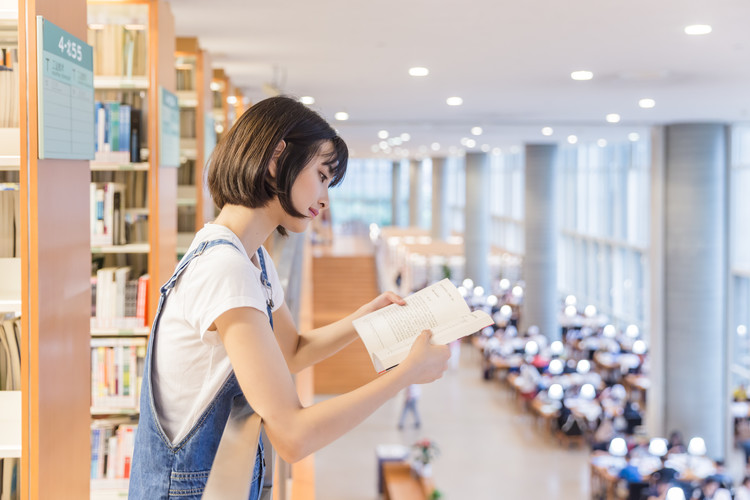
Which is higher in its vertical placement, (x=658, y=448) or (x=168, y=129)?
(x=168, y=129)

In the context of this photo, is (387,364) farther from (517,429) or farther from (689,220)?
(517,429)

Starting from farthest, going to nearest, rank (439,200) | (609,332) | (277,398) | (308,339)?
(439,200) → (609,332) → (308,339) → (277,398)

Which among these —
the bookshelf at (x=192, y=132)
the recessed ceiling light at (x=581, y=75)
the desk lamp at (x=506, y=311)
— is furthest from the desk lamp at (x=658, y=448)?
the desk lamp at (x=506, y=311)

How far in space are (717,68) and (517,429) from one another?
26.5 feet

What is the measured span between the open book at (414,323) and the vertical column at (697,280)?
10.5m

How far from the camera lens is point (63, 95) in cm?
257

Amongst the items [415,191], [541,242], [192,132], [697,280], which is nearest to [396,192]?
[415,191]

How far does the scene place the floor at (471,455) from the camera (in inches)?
430

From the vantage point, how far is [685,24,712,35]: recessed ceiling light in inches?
206

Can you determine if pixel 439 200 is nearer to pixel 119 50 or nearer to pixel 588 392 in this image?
pixel 588 392

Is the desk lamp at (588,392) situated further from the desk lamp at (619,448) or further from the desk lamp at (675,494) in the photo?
the desk lamp at (675,494)

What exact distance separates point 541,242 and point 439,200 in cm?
1193

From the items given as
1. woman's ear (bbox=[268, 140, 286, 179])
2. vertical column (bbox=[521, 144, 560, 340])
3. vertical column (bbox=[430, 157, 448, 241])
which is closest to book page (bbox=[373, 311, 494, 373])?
woman's ear (bbox=[268, 140, 286, 179])

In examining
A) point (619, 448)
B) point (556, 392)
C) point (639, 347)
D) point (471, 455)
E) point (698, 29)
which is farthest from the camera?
point (639, 347)
